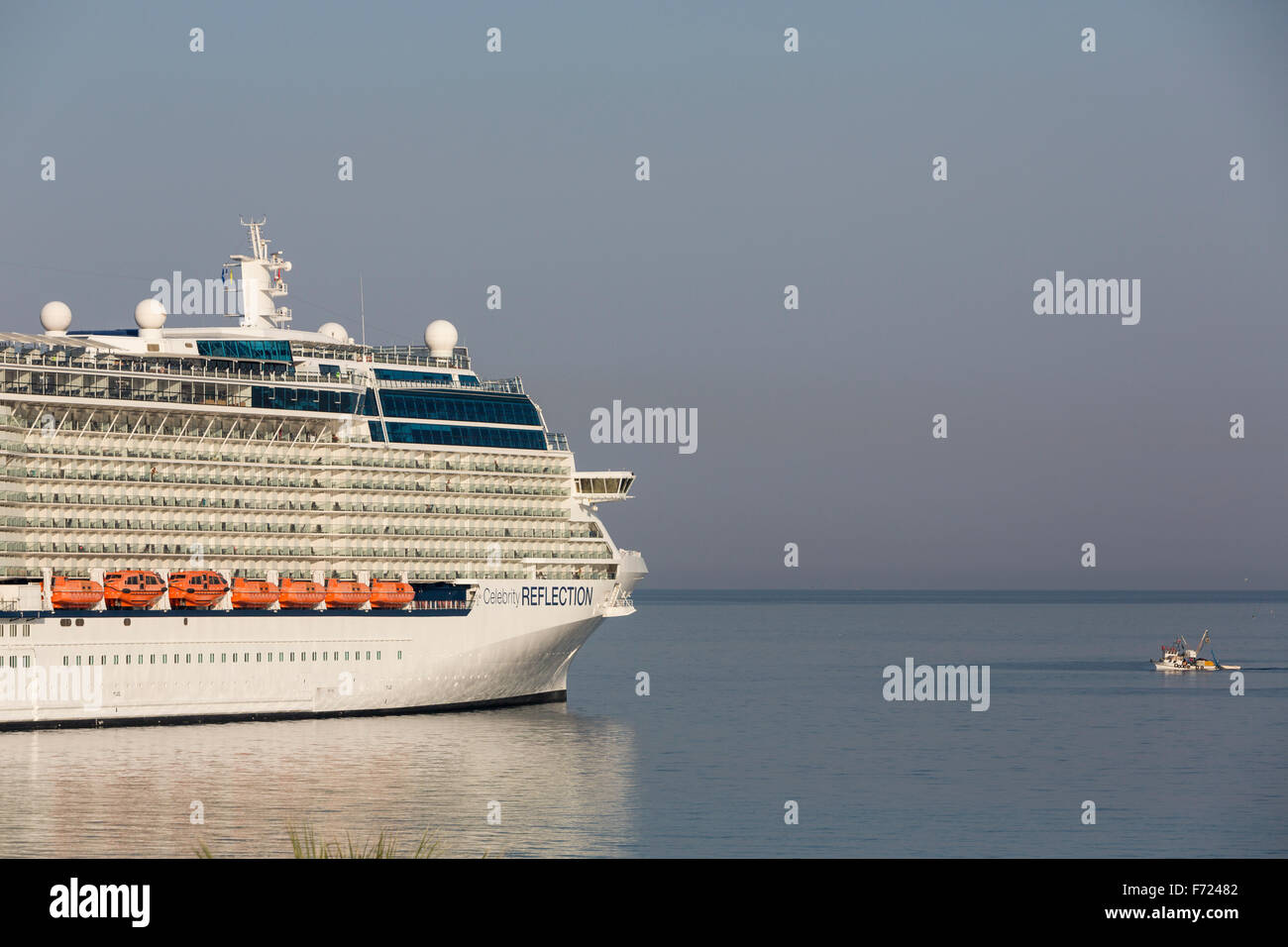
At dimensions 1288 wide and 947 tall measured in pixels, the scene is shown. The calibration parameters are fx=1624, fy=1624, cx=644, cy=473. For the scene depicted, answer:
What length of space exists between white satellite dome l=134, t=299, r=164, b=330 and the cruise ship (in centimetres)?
13

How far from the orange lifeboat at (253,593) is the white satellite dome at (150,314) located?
1179cm

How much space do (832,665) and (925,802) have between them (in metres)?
69.6

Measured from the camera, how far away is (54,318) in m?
65.4

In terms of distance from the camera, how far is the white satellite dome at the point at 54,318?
2571 inches

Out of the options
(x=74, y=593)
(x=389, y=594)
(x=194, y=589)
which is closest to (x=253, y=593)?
(x=194, y=589)

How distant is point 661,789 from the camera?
4938 centimetres

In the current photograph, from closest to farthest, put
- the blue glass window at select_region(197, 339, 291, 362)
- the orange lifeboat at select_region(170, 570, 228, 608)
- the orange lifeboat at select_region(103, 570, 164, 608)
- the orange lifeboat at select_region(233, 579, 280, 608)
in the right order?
the orange lifeboat at select_region(103, 570, 164, 608), the orange lifeboat at select_region(170, 570, 228, 608), the orange lifeboat at select_region(233, 579, 280, 608), the blue glass window at select_region(197, 339, 291, 362)

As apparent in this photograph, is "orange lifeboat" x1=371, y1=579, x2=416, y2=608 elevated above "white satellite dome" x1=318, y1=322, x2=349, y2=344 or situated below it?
below

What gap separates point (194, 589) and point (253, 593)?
2318mm

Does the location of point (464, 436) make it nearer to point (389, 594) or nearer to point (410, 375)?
point (410, 375)

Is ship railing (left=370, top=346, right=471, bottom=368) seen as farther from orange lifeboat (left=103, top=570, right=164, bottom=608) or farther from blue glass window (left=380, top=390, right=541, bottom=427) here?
orange lifeboat (left=103, top=570, right=164, bottom=608)

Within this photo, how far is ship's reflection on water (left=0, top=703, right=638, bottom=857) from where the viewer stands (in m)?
39.0

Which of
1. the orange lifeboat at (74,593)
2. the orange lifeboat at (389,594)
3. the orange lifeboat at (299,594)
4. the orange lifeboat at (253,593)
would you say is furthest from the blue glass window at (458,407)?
the orange lifeboat at (74,593)

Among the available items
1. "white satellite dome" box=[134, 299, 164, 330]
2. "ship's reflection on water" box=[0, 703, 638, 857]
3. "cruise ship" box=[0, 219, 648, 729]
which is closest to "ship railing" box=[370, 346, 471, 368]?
"cruise ship" box=[0, 219, 648, 729]
